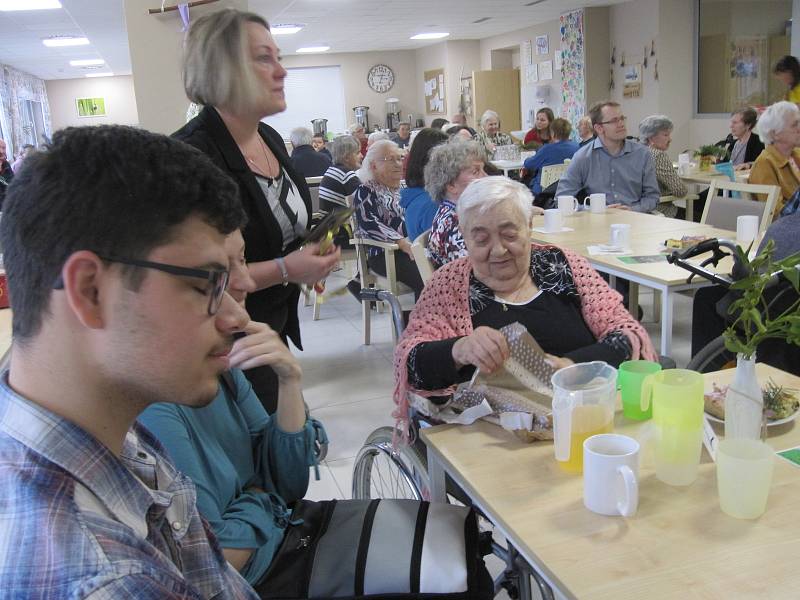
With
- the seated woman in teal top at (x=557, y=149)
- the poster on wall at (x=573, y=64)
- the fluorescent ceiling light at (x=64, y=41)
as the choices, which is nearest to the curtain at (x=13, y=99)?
the fluorescent ceiling light at (x=64, y=41)

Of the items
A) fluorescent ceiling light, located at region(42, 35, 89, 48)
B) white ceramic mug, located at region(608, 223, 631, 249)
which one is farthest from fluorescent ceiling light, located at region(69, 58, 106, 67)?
white ceramic mug, located at region(608, 223, 631, 249)

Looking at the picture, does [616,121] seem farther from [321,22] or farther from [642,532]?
[321,22]

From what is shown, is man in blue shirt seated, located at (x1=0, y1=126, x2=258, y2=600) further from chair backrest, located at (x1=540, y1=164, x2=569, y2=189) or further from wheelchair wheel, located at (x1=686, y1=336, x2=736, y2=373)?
chair backrest, located at (x1=540, y1=164, x2=569, y2=189)

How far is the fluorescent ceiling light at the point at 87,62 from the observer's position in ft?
40.4

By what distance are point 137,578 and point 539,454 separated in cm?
84

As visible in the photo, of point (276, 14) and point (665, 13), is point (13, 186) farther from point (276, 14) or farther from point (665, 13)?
point (665, 13)

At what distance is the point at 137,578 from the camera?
2.03 feet

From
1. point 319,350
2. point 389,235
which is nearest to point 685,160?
point 389,235

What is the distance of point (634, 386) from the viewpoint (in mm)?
1381

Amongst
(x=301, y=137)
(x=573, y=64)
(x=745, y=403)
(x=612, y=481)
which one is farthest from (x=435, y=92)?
(x=612, y=481)

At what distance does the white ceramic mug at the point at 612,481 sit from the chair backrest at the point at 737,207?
2561mm

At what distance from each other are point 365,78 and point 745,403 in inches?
572

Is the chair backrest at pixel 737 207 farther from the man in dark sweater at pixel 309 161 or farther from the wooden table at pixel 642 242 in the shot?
the man in dark sweater at pixel 309 161

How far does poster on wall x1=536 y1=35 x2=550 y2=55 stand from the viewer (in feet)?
36.0
